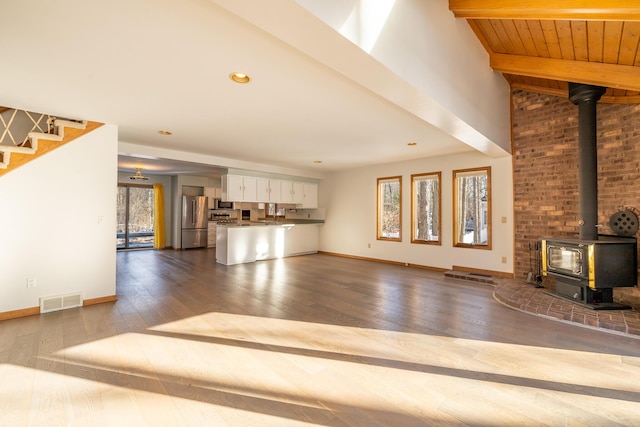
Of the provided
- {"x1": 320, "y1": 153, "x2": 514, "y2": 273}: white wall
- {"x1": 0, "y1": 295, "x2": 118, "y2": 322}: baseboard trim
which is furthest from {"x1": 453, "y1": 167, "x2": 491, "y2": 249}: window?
{"x1": 0, "y1": 295, "x2": 118, "y2": 322}: baseboard trim

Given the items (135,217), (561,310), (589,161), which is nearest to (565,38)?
(589,161)

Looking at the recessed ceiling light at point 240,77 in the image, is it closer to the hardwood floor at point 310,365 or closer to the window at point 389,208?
the hardwood floor at point 310,365

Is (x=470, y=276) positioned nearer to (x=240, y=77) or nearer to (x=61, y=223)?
(x=240, y=77)

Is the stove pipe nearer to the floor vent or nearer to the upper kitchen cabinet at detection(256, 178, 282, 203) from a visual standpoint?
the upper kitchen cabinet at detection(256, 178, 282, 203)

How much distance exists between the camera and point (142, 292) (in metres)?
4.06

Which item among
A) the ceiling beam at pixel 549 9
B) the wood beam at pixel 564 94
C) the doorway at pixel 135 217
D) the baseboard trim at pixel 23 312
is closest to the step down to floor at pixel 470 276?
the wood beam at pixel 564 94

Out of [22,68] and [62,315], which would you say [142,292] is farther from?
[22,68]

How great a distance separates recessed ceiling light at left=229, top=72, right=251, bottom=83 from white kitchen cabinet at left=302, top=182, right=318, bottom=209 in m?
5.56

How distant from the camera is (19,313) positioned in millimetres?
3154

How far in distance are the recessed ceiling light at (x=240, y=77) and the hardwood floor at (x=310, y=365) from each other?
7.70ft

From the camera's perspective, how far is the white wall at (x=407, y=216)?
4.95 metres

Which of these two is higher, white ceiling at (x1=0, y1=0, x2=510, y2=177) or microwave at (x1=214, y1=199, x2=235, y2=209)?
white ceiling at (x1=0, y1=0, x2=510, y2=177)

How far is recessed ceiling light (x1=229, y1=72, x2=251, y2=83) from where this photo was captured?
2432 mm

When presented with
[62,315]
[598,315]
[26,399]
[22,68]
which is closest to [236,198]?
[62,315]
